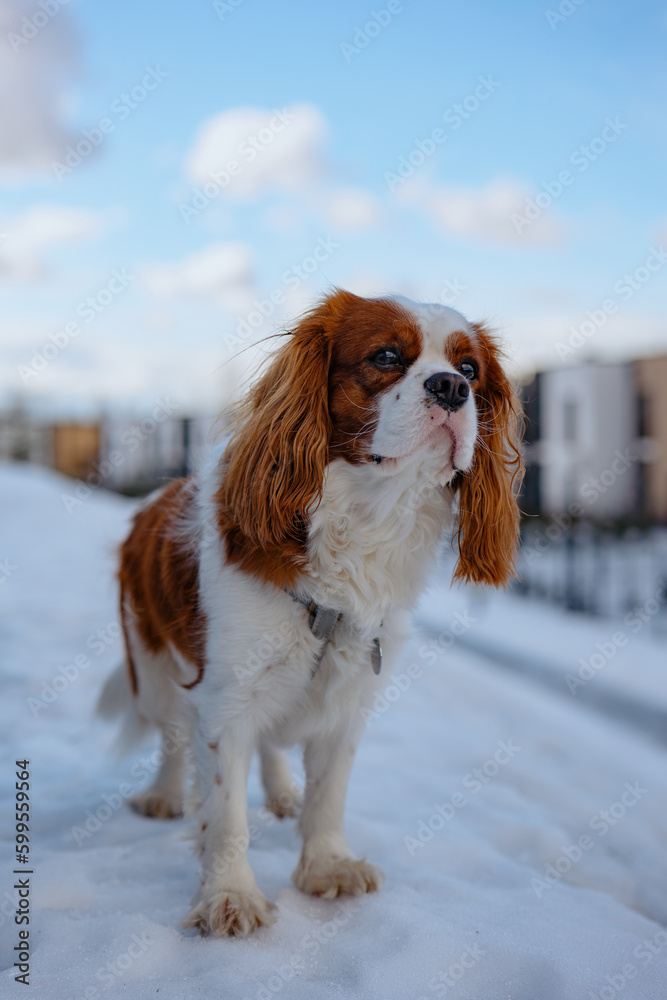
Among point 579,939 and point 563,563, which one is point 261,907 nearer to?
point 579,939

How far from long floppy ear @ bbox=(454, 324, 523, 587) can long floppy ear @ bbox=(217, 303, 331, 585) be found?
51cm

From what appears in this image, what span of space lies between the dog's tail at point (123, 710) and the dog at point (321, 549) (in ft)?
1.86

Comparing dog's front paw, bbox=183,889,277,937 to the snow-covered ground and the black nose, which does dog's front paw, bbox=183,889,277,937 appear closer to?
the snow-covered ground

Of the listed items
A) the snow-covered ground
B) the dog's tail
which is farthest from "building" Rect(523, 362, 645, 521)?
the dog's tail

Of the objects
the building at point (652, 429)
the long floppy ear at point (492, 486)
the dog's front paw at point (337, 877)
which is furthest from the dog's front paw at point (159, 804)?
the building at point (652, 429)

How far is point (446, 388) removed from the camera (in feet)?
6.52

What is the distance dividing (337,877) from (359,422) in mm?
1293

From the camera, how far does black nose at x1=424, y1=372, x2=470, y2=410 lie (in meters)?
1.99

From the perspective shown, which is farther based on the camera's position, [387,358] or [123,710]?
[123,710]

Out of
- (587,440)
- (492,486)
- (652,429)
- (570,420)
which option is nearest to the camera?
(492,486)

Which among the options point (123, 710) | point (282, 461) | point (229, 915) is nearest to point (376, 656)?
point (282, 461)

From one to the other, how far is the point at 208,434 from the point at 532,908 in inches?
68.0

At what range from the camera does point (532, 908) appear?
7.04 feet

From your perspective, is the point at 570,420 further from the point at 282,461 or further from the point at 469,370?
the point at 282,461
